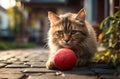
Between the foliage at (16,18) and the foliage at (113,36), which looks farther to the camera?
the foliage at (16,18)

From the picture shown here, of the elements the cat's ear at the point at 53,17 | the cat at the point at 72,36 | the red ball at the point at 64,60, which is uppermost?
the cat's ear at the point at 53,17

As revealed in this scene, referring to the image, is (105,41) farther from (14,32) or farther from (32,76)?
(14,32)

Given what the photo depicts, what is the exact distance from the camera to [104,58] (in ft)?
19.8

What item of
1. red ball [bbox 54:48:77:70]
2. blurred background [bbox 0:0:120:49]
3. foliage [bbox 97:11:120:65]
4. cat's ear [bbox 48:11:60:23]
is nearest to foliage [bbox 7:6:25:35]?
blurred background [bbox 0:0:120:49]

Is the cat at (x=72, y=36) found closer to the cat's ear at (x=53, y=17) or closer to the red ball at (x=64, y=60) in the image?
the cat's ear at (x=53, y=17)

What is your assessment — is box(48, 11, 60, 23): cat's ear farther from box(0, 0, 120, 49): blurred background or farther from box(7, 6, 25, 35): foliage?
box(7, 6, 25, 35): foliage

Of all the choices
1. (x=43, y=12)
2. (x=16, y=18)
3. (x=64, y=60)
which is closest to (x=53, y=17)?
(x=64, y=60)

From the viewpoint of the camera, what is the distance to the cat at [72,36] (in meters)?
4.93

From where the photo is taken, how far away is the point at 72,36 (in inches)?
194

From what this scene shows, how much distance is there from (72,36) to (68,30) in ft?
0.36

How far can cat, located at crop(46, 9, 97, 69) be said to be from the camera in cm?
493

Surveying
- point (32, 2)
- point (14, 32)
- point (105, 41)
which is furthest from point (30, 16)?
point (105, 41)

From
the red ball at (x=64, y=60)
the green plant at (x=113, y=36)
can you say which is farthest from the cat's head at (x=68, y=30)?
the green plant at (x=113, y=36)

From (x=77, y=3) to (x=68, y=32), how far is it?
1511 centimetres
